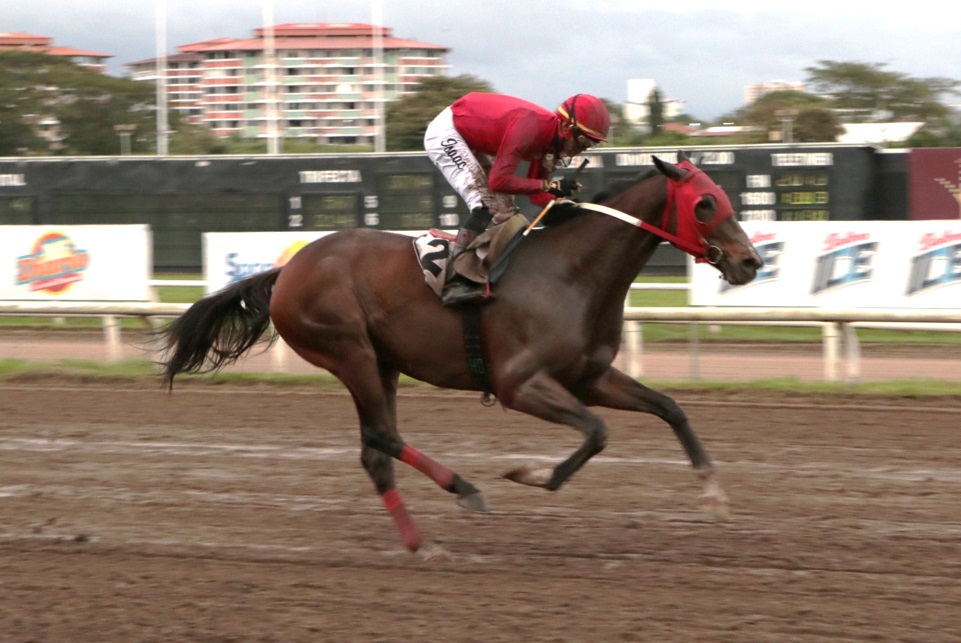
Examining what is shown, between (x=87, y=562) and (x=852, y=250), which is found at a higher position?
(x=852, y=250)

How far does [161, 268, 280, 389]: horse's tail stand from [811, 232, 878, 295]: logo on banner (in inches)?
230

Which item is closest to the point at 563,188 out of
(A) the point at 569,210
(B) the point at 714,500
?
(A) the point at 569,210

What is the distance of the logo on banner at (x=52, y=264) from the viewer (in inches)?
479

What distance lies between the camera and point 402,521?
5.35 m

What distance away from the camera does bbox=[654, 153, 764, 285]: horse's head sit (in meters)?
5.37

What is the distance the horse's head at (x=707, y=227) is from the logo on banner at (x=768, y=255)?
5.31 meters

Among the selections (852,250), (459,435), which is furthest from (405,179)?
(459,435)

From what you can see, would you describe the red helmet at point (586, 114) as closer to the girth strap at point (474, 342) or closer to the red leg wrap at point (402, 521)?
the girth strap at point (474, 342)

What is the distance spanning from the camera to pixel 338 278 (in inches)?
227

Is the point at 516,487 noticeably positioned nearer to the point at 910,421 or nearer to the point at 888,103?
the point at 910,421

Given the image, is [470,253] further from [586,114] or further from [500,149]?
[586,114]

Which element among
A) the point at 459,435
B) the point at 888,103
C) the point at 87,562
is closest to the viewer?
the point at 87,562

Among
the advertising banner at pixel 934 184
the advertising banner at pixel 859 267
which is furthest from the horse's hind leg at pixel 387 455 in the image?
the advertising banner at pixel 934 184

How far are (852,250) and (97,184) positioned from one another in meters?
12.1
